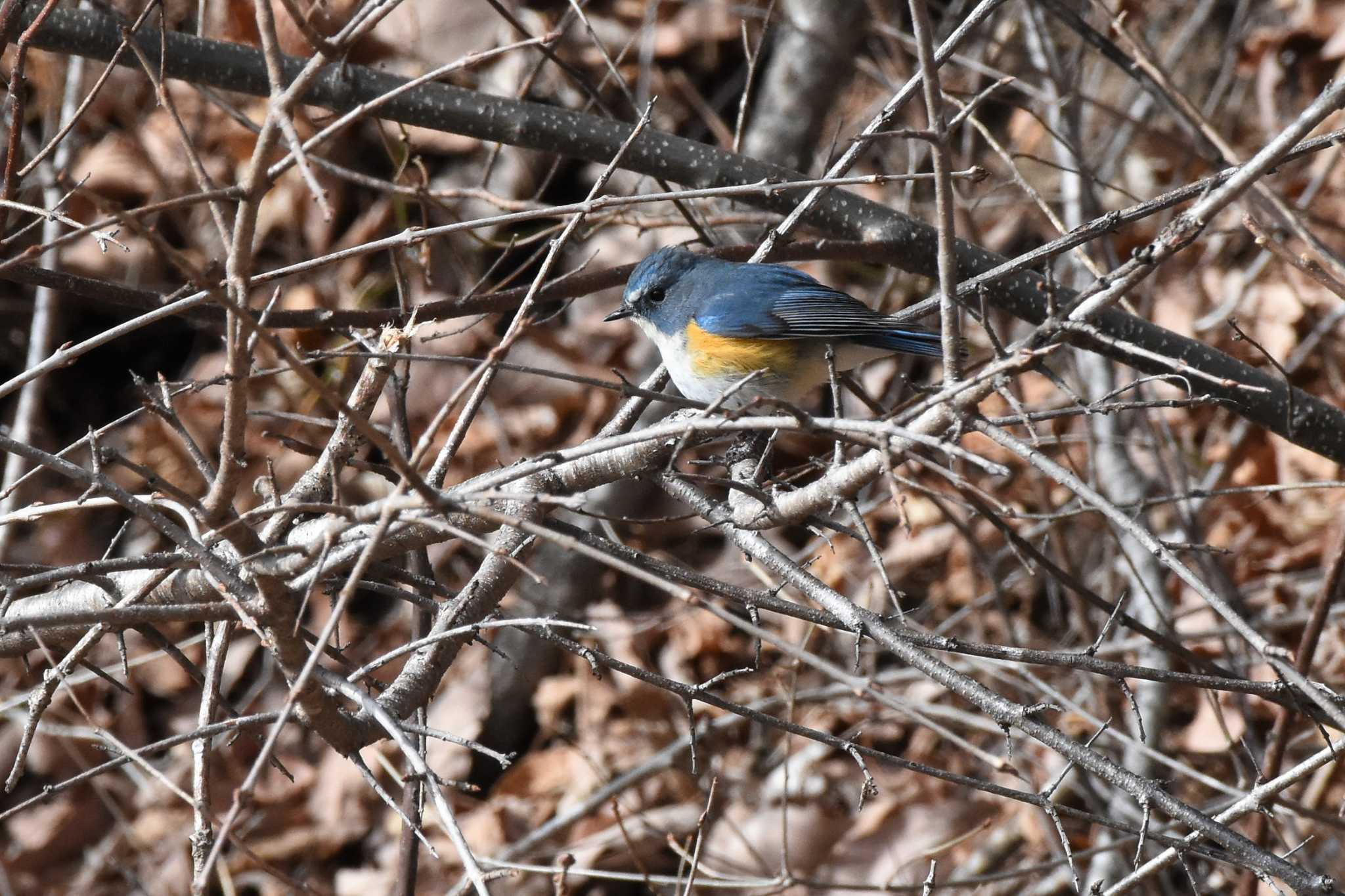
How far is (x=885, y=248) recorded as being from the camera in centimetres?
334

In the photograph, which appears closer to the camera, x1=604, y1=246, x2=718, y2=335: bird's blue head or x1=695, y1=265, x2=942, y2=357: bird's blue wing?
x1=695, y1=265, x2=942, y2=357: bird's blue wing

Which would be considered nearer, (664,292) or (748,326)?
(748,326)

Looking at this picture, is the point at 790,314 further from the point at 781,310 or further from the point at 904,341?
the point at 904,341

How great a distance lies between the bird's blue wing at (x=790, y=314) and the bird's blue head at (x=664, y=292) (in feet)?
0.26

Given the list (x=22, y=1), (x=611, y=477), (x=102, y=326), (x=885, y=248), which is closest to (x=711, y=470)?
(x=885, y=248)

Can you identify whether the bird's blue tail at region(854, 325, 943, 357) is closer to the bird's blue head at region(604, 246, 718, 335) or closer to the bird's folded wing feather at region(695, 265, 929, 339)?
the bird's folded wing feather at region(695, 265, 929, 339)

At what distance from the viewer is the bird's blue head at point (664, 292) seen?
400 centimetres

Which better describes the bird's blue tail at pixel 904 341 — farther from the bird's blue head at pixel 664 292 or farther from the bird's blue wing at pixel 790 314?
the bird's blue head at pixel 664 292

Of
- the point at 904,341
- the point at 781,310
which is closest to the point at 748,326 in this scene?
the point at 781,310

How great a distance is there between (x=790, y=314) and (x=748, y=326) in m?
0.15

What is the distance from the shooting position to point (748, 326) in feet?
12.9

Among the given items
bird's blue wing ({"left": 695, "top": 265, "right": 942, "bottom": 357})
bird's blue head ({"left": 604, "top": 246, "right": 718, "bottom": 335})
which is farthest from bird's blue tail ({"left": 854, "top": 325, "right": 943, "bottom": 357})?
bird's blue head ({"left": 604, "top": 246, "right": 718, "bottom": 335})

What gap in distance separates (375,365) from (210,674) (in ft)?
2.22

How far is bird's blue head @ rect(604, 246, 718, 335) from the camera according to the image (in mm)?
3996
